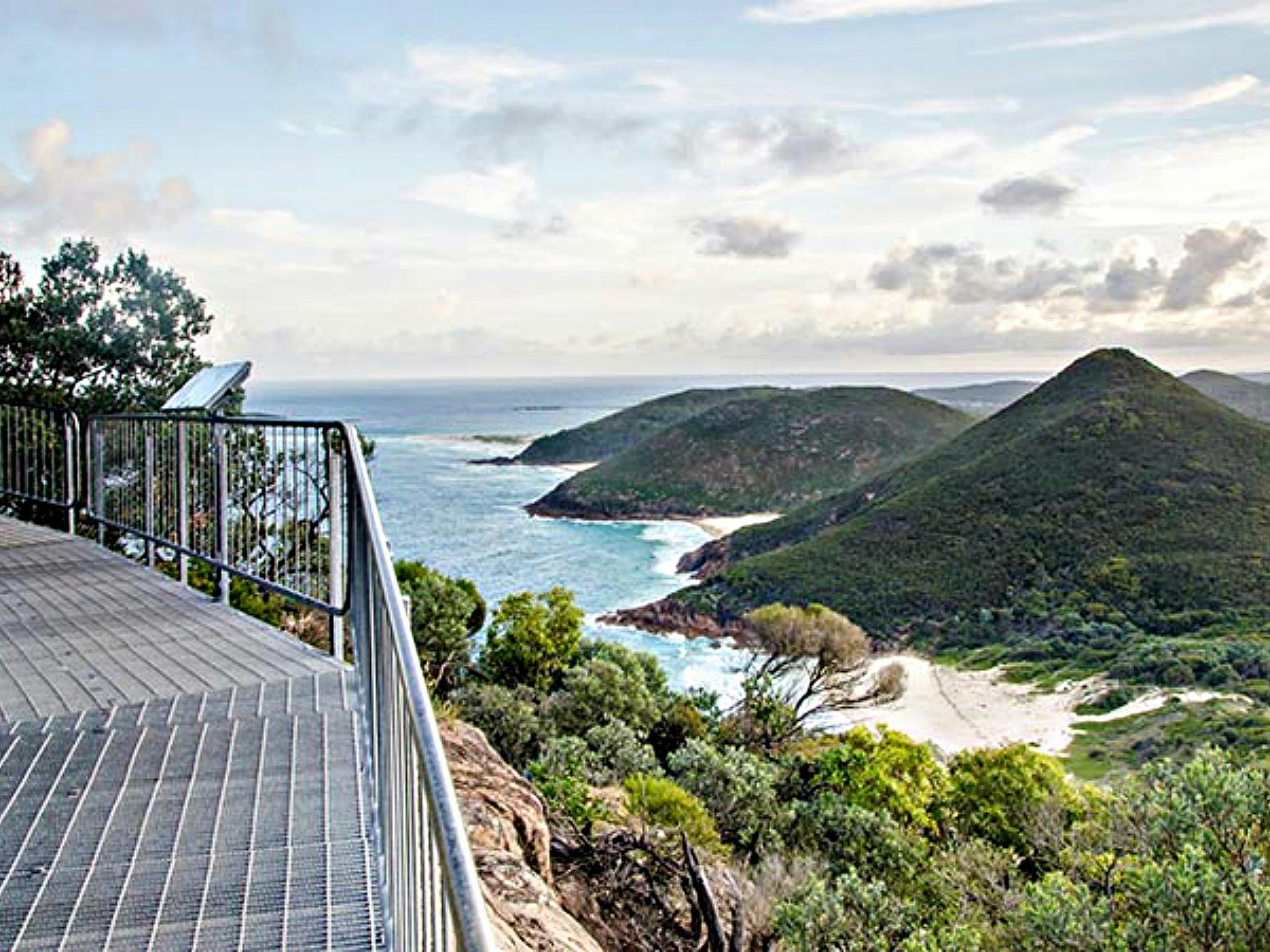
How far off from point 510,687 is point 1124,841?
465 inches

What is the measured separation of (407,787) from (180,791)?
181 centimetres

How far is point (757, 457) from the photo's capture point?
78.4 meters

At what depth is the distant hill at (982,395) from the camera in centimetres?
12625

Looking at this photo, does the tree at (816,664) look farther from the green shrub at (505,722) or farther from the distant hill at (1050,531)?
the distant hill at (1050,531)

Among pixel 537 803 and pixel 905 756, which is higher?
pixel 537 803

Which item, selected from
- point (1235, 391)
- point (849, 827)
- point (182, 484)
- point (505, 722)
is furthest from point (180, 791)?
point (1235, 391)

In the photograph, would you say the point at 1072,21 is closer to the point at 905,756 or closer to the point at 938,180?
the point at 938,180

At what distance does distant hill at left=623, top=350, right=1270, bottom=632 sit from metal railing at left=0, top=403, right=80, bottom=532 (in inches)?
1367

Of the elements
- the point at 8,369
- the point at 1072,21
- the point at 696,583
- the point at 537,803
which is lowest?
the point at 696,583

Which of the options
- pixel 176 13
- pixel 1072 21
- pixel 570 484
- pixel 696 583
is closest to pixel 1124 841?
pixel 176 13

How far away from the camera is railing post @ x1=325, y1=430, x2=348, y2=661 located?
397 centimetres

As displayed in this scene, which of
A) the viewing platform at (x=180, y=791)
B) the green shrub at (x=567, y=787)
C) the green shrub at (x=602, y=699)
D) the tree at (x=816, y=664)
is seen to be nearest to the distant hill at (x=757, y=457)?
the tree at (x=816, y=664)

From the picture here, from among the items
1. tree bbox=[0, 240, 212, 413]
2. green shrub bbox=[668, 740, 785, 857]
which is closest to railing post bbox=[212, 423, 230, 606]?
green shrub bbox=[668, 740, 785, 857]

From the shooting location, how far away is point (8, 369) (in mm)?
15328
